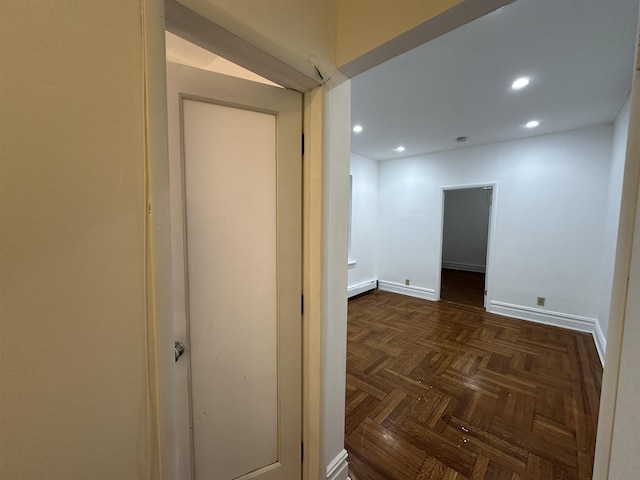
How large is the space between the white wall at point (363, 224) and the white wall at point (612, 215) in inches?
122

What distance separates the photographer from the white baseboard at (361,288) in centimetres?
444

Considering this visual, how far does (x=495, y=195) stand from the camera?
375cm

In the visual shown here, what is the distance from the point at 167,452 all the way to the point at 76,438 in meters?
0.24

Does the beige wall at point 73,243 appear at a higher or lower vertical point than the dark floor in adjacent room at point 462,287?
higher

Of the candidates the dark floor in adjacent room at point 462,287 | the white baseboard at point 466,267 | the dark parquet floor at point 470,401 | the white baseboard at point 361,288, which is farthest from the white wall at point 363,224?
the white baseboard at point 466,267

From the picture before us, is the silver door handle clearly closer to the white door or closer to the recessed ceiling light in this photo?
the white door

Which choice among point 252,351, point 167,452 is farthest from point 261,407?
point 167,452

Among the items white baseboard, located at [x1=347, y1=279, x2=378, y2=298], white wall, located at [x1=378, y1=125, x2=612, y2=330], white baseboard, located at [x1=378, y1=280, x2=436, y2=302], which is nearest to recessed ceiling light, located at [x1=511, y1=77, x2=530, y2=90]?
white wall, located at [x1=378, y1=125, x2=612, y2=330]

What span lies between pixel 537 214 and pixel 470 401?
2929mm

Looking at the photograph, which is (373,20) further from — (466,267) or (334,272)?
(466,267)

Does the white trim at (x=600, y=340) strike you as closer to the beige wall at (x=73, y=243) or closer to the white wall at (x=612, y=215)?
the white wall at (x=612, y=215)

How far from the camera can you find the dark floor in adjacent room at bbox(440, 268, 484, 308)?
14.5ft

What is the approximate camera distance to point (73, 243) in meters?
0.52

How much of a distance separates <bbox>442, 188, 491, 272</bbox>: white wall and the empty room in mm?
1910
